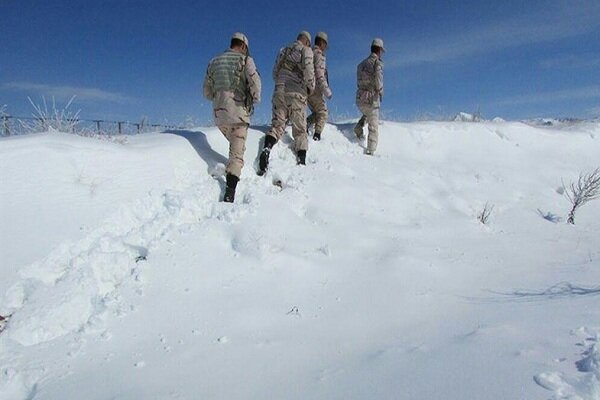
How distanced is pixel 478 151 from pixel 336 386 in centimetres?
802

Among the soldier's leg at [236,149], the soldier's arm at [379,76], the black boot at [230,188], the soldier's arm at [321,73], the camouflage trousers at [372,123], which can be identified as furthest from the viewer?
the camouflage trousers at [372,123]

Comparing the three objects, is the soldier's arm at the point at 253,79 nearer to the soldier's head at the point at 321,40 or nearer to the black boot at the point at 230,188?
the black boot at the point at 230,188

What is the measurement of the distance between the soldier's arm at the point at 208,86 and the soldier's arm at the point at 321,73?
199 centimetres

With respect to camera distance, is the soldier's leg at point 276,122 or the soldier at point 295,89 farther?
the soldier at point 295,89

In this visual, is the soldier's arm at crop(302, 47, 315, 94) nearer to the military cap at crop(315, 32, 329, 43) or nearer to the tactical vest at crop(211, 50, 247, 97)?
the military cap at crop(315, 32, 329, 43)

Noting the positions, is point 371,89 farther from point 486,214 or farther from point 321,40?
point 486,214

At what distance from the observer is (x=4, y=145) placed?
14.0ft

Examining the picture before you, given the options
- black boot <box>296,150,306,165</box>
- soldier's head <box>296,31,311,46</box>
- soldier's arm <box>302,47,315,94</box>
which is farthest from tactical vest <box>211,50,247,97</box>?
black boot <box>296,150,306,165</box>

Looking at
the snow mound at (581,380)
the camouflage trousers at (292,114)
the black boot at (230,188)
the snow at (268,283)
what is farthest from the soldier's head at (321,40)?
the snow mound at (581,380)

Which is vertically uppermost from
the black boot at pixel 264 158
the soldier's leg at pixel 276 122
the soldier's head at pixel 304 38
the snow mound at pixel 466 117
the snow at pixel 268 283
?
the soldier's head at pixel 304 38

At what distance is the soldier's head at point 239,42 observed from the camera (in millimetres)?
5637

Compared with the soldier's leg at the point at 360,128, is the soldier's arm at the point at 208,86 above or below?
above

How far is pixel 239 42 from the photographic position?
5.66m

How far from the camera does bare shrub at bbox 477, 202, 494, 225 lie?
256 inches
